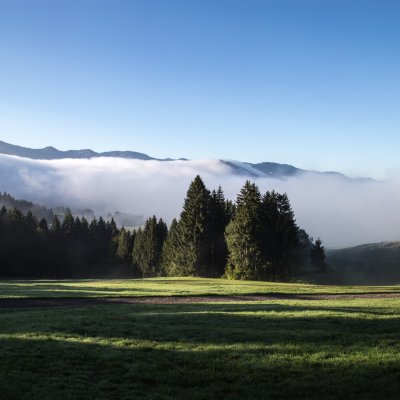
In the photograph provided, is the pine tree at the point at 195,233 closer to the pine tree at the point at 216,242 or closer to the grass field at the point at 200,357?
the pine tree at the point at 216,242

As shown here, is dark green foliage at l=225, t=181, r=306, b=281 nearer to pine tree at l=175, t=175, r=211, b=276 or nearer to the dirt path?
pine tree at l=175, t=175, r=211, b=276

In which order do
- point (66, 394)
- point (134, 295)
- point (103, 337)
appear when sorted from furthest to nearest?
point (134, 295) → point (103, 337) → point (66, 394)

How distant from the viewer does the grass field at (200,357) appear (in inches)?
434

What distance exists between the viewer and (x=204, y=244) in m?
85.6

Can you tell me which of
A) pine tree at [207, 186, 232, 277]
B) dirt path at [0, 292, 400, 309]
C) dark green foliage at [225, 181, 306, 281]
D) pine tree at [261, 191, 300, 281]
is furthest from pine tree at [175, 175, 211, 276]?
dirt path at [0, 292, 400, 309]

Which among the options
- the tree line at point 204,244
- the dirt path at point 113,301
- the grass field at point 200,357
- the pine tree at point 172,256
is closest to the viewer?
the grass field at point 200,357

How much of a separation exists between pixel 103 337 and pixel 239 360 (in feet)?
18.7

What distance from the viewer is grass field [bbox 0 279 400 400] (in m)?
11.0

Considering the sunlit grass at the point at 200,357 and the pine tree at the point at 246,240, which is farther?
the pine tree at the point at 246,240

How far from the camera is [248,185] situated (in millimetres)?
78562

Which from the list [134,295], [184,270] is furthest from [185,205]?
[134,295]

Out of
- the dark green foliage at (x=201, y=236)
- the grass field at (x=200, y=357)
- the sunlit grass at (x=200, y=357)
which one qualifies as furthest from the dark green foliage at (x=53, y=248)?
the sunlit grass at (x=200, y=357)

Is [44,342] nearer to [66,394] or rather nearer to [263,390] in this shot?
[66,394]

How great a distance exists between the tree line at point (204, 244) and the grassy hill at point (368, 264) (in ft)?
41.2
